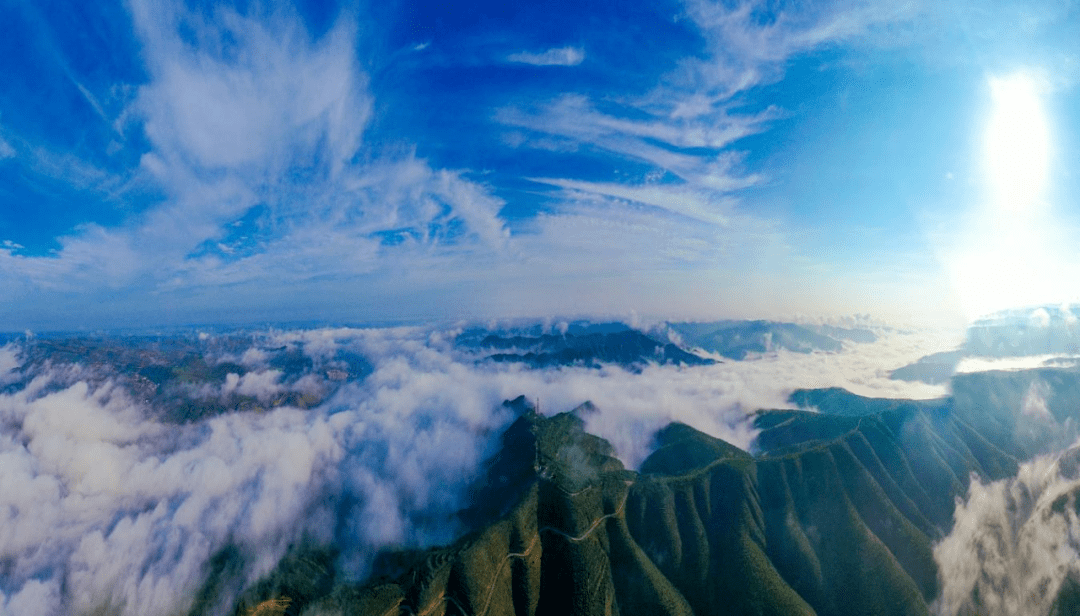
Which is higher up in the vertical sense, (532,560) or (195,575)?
(532,560)

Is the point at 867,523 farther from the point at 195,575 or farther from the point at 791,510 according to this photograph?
the point at 195,575

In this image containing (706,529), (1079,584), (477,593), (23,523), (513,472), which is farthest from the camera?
(513,472)

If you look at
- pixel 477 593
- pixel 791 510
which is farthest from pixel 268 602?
pixel 791 510

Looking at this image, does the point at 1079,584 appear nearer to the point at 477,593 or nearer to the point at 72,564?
the point at 477,593

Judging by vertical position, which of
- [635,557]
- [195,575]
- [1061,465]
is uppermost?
[1061,465]

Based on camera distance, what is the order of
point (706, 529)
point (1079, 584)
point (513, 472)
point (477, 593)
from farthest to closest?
point (513, 472) < point (706, 529) < point (1079, 584) < point (477, 593)

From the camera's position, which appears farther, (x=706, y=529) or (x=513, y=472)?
(x=513, y=472)
